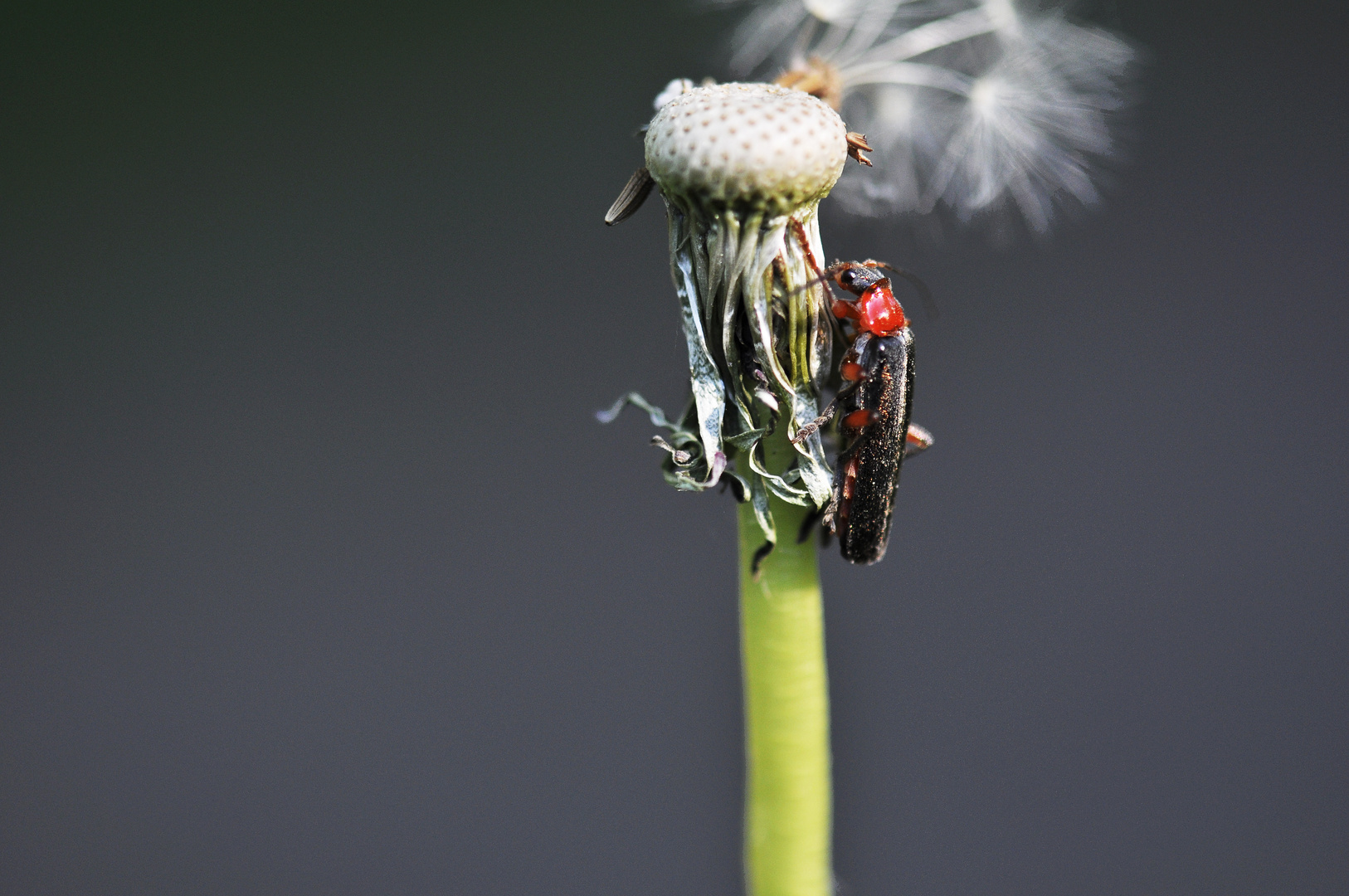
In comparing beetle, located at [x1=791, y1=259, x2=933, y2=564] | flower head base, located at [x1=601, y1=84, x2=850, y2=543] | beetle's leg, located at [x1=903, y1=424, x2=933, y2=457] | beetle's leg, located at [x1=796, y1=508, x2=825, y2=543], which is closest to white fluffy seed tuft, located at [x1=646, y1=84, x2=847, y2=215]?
flower head base, located at [x1=601, y1=84, x2=850, y2=543]

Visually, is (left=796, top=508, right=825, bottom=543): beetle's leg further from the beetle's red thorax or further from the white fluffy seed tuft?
the white fluffy seed tuft

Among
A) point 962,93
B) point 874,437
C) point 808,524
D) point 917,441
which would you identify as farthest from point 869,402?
point 962,93

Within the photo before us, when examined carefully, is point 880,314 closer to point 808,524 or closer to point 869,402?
point 869,402

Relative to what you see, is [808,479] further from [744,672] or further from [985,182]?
[985,182]

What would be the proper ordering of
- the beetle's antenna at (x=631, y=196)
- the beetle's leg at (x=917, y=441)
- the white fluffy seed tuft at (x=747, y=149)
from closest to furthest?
1. the white fluffy seed tuft at (x=747, y=149)
2. the beetle's antenna at (x=631, y=196)
3. the beetle's leg at (x=917, y=441)

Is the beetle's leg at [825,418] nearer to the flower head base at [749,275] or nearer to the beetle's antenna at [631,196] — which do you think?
the flower head base at [749,275]

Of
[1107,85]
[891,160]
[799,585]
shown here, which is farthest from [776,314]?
[1107,85]

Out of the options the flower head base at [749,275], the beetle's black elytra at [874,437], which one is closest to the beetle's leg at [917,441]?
the beetle's black elytra at [874,437]
